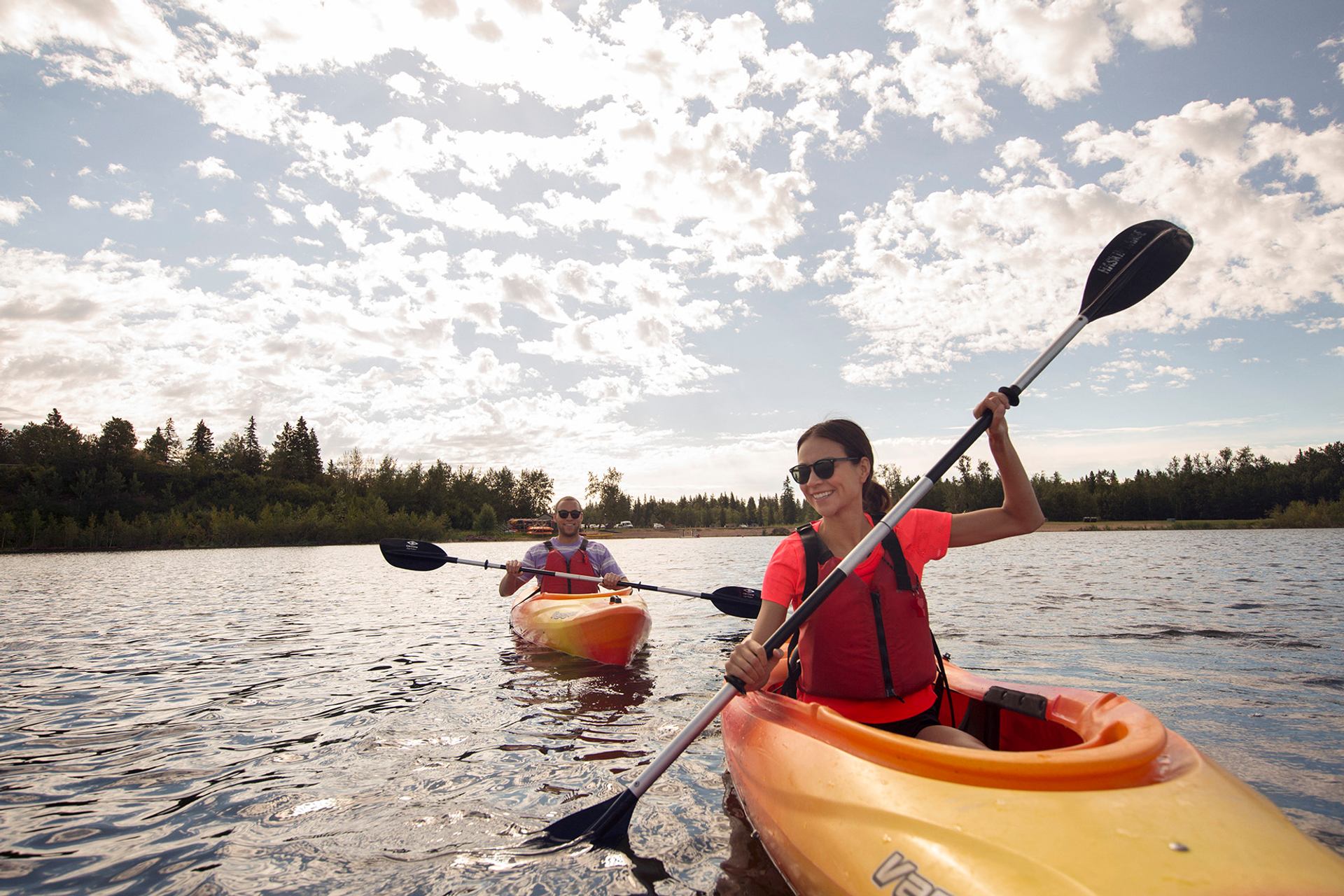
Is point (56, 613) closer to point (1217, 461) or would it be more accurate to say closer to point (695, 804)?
point (695, 804)

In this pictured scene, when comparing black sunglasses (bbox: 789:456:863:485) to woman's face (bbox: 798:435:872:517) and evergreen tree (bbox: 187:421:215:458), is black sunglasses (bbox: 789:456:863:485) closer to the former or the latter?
woman's face (bbox: 798:435:872:517)

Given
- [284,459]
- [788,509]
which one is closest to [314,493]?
[284,459]

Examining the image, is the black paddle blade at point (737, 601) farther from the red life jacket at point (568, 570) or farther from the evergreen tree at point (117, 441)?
the evergreen tree at point (117, 441)

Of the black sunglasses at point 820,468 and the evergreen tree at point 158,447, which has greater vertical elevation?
the evergreen tree at point 158,447

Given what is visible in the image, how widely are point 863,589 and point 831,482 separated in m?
0.53

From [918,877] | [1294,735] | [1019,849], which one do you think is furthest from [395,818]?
[1294,735]

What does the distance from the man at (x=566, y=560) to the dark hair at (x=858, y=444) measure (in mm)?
5965

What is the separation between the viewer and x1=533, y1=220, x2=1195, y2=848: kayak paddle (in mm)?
3221

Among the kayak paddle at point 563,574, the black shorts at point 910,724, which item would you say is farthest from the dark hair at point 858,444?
the kayak paddle at point 563,574

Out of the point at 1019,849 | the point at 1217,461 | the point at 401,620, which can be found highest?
the point at 1217,461

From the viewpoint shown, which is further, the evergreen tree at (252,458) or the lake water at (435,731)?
the evergreen tree at (252,458)

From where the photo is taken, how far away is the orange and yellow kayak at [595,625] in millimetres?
7941

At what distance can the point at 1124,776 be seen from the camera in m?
2.21

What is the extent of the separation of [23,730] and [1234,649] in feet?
39.8
